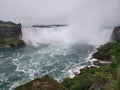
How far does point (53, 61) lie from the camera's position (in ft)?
246

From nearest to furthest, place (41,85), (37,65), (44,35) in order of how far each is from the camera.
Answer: (41,85) → (37,65) → (44,35)

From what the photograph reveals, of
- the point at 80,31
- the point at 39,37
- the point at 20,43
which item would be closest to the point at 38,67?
the point at 20,43

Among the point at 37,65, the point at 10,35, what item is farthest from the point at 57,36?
the point at 37,65

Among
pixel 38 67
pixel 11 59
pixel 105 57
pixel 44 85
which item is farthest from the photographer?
pixel 11 59

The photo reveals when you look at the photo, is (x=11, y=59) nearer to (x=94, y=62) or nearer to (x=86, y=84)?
(x=94, y=62)

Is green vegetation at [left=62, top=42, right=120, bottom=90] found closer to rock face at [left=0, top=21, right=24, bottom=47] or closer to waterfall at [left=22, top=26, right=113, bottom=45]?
waterfall at [left=22, top=26, right=113, bottom=45]

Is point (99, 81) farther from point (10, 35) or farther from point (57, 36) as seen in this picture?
point (57, 36)

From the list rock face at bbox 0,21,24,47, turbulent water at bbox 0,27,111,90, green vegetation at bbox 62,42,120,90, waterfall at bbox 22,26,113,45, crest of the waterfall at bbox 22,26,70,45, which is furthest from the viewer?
crest of the waterfall at bbox 22,26,70,45

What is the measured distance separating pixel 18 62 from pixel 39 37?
52417 mm

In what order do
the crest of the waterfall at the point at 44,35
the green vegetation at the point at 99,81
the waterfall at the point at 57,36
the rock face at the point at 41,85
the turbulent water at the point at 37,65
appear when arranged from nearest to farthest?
the green vegetation at the point at 99,81 < the rock face at the point at 41,85 < the turbulent water at the point at 37,65 < the waterfall at the point at 57,36 < the crest of the waterfall at the point at 44,35

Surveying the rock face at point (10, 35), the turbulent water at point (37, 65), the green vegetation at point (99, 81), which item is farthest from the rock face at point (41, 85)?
the rock face at point (10, 35)

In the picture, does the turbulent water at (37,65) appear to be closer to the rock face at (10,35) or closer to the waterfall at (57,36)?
the rock face at (10,35)

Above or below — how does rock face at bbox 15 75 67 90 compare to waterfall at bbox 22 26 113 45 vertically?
above

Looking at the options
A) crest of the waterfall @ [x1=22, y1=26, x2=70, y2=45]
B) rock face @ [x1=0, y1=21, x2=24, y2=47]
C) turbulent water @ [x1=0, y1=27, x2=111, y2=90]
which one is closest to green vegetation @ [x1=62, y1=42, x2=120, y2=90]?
turbulent water @ [x1=0, y1=27, x2=111, y2=90]
